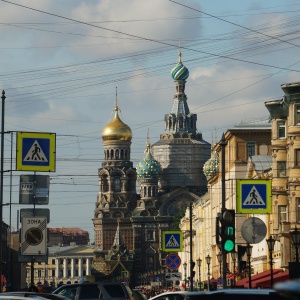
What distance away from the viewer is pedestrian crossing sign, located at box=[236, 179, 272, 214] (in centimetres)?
3647

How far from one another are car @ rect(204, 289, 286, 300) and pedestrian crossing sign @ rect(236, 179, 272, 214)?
14771 millimetres

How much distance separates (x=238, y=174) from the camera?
318 ft

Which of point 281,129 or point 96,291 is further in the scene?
point 281,129

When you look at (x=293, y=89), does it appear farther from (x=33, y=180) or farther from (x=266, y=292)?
(x=266, y=292)

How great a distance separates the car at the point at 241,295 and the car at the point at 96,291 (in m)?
12.2

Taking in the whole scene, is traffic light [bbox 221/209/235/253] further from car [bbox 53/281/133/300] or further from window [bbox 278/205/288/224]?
window [bbox 278/205/288/224]

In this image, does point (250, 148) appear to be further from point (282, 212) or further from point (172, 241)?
point (172, 241)

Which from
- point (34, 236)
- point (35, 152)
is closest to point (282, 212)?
point (34, 236)

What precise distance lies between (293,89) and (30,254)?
31707 millimetres

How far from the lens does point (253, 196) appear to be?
36.7m

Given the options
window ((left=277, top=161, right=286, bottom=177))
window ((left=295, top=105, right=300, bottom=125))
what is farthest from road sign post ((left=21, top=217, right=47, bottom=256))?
window ((left=277, top=161, right=286, bottom=177))

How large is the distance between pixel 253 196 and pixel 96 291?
5.83 metres

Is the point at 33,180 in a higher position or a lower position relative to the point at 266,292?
higher

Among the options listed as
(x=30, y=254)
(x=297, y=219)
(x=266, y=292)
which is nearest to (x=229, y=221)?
(x=266, y=292)
